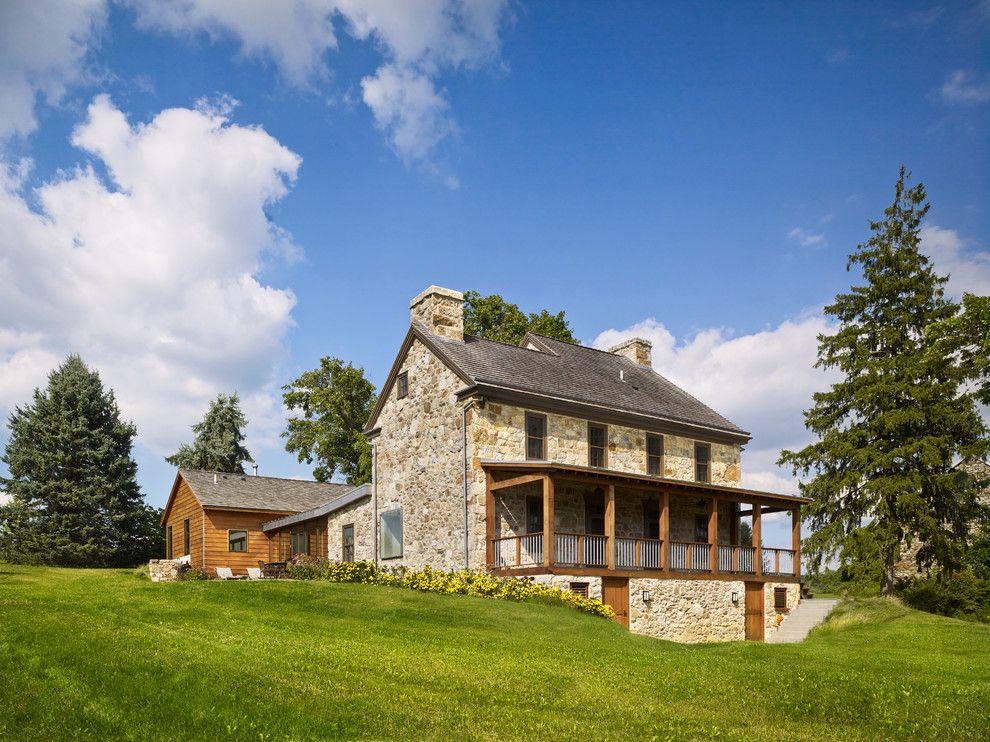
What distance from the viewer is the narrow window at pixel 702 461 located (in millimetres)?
30000

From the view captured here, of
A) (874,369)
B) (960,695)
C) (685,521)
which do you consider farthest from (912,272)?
(960,695)

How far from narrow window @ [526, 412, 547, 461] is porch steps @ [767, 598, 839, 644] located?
8.80 meters

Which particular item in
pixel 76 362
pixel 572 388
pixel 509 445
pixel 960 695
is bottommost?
pixel 960 695

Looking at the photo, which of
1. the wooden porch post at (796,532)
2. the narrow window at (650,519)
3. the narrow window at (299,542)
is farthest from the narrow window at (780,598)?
the narrow window at (299,542)

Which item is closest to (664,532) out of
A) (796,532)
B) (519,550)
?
(519,550)

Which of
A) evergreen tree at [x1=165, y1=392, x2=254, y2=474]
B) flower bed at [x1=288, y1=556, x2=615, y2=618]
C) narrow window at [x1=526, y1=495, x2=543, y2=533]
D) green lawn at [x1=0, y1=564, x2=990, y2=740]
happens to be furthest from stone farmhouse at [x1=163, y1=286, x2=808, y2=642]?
evergreen tree at [x1=165, y1=392, x2=254, y2=474]

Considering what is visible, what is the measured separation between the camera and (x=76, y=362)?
41938mm

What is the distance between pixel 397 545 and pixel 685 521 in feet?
30.5

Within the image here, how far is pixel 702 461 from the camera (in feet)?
99.1

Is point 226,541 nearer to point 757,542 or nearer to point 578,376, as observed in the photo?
point 578,376

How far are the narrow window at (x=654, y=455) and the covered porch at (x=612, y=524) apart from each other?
109 cm

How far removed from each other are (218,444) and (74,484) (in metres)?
15.9

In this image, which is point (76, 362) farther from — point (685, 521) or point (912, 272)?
point (912, 272)

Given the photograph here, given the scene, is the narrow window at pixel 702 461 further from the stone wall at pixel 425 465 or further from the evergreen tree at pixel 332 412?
the evergreen tree at pixel 332 412
